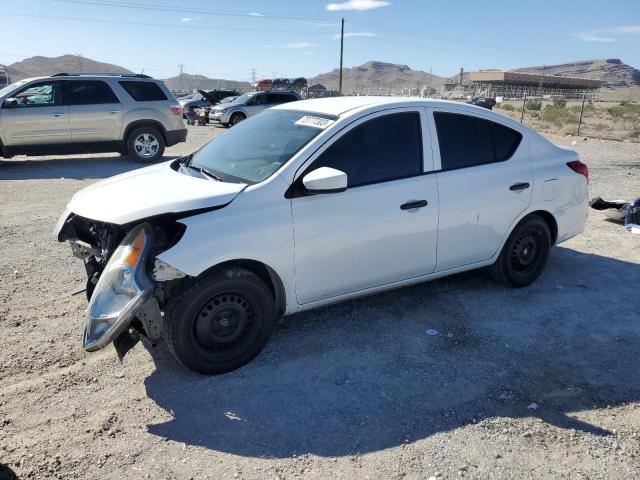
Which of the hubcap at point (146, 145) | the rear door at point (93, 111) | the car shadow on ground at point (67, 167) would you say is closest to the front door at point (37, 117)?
the rear door at point (93, 111)

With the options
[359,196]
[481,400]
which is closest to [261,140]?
[359,196]

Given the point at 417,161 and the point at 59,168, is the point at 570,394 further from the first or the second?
the point at 59,168

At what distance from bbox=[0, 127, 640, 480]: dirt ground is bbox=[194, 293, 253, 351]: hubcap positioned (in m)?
0.25

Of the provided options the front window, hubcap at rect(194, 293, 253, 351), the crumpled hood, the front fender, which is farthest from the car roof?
the front window

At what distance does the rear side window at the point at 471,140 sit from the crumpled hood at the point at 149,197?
5.90 feet

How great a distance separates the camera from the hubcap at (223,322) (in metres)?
3.53

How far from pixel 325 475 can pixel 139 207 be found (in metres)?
1.95

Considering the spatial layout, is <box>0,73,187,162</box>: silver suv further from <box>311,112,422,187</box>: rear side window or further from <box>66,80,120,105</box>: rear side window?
<box>311,112,422,187</box>: rear side window

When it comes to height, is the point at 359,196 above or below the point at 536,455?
above

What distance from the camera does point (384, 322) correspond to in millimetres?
4484

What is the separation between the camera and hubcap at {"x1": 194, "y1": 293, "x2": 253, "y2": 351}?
3527mm

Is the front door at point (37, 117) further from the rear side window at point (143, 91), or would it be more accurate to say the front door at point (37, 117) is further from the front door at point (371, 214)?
the front door at point (371, 214)

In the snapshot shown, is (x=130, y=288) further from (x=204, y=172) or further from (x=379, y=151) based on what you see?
(x=379, y=151)

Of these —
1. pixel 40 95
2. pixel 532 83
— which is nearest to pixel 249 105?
pixel 40 95
